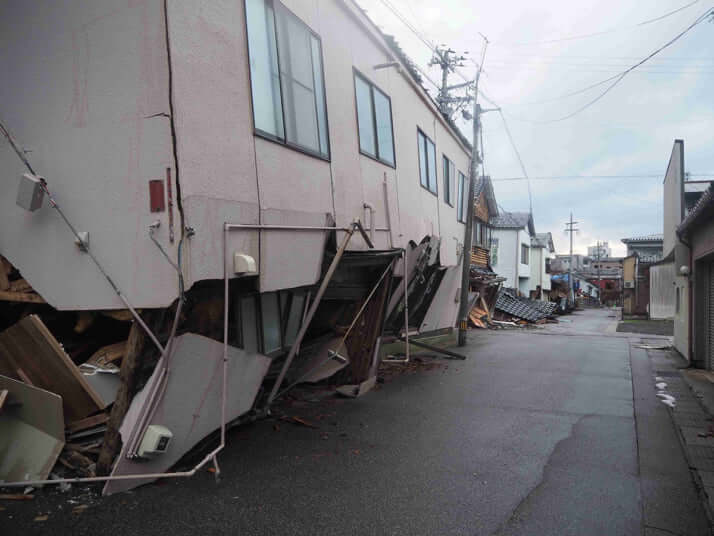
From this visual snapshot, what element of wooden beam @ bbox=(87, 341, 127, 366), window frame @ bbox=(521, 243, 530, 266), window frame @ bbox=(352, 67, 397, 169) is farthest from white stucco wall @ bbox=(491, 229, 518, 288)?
wooden beam @ bbox=(87, 341, 127, 366)

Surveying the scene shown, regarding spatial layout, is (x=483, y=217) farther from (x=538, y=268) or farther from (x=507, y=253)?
(x=538, y=268)

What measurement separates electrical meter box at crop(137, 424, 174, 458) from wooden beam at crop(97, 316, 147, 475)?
0.82ft

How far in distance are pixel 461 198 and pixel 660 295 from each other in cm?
2211

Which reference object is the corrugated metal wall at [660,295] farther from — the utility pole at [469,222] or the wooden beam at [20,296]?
the wooden beam at [20,296]

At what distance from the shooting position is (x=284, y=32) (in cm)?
613

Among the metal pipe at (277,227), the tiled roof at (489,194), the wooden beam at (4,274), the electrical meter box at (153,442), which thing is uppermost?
the tiled roof at (489,194)

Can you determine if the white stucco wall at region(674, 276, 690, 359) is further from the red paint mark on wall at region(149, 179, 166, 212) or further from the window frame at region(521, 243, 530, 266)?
the window frame at region(521, 243, 530, 266)

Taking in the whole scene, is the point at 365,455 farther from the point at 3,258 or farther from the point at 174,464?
the point at 3,258

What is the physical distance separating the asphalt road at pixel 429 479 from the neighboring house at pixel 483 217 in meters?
16.3

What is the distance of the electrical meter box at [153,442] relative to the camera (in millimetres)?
4348

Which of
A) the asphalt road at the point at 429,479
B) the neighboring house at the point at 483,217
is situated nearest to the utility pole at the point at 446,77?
the neighboring house at the point at 483,217

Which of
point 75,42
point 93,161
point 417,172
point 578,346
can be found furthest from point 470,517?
point 578,346

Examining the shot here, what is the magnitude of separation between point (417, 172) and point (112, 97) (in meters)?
7.34

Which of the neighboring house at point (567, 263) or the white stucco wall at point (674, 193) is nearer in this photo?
the white stucco wall at point (674, 193)
